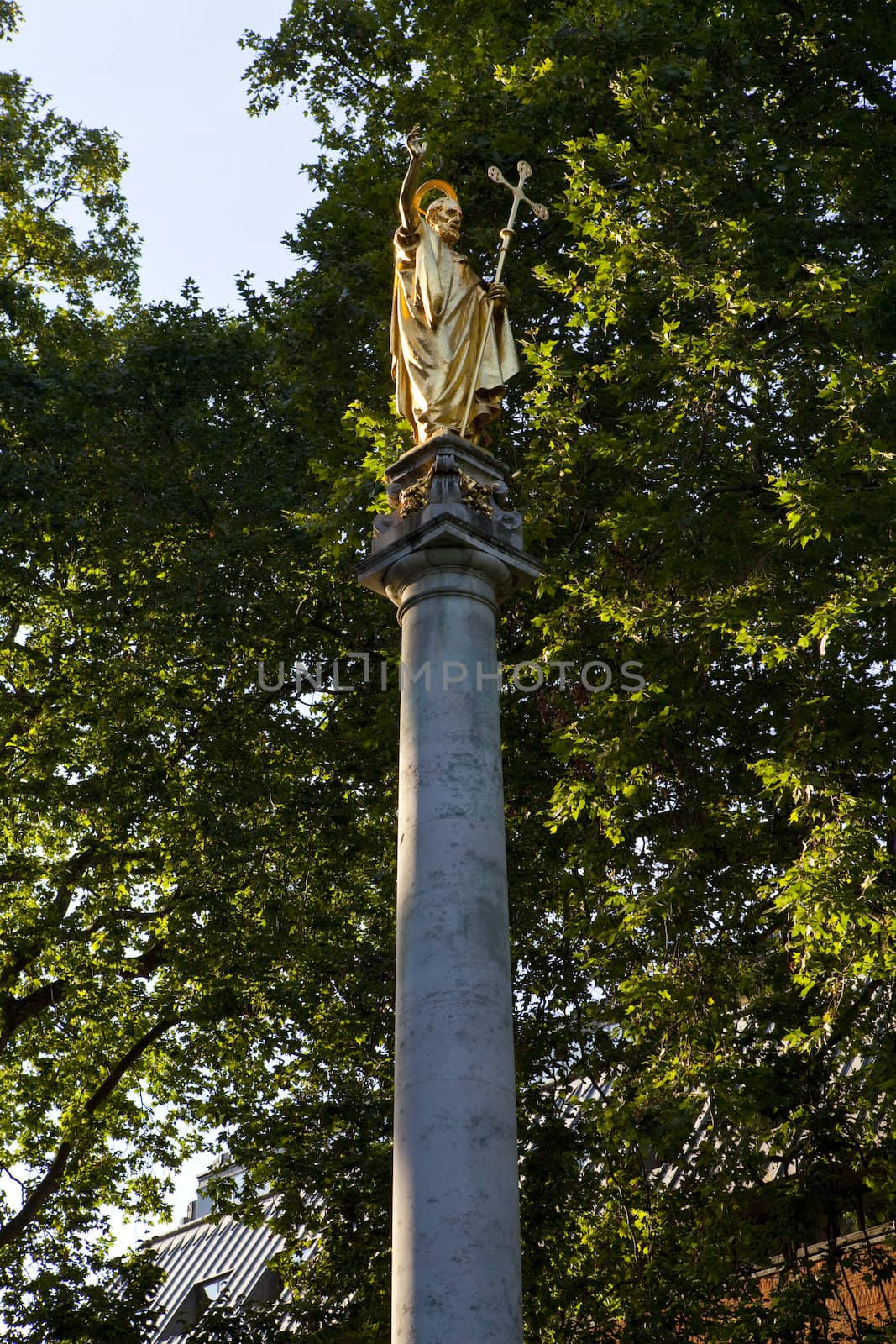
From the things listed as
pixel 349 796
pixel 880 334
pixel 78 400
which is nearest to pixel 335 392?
pixel 78 400

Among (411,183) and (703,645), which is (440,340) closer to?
(411,183)

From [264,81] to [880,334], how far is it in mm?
12423

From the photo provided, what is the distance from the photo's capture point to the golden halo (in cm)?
1108

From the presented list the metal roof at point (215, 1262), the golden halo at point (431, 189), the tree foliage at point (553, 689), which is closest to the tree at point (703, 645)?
the tree foliage at point (553, 689)

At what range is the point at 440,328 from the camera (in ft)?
34.8

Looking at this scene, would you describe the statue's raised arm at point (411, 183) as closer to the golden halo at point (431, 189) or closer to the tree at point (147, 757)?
the golden halo at point (431, 189)

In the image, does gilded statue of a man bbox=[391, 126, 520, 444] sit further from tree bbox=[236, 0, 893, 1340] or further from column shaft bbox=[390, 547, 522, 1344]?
tree bbox=[236, 0, 893, 1340]

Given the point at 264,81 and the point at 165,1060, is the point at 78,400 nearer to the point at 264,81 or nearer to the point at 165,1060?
the point at 264,81

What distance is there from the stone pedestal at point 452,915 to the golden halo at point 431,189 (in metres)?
2.26

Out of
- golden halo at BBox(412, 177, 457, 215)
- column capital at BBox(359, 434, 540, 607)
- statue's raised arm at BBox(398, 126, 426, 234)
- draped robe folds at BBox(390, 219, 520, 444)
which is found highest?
golden halo at BBox(412, 177, 457, 215)

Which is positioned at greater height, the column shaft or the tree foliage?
the tree foliage

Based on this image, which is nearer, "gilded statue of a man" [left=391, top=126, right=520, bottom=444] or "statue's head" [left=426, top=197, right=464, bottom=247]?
"gilded statue of a man" [left=391, top=126, right=520, bottom=444]

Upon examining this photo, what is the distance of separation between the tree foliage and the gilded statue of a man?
10.2ft

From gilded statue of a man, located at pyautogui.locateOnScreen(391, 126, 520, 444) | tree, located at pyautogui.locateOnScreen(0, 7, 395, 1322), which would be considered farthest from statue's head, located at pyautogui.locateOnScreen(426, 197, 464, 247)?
tree, located at pyautogui.locateOnScreen(0, 7, 395, 1322)
